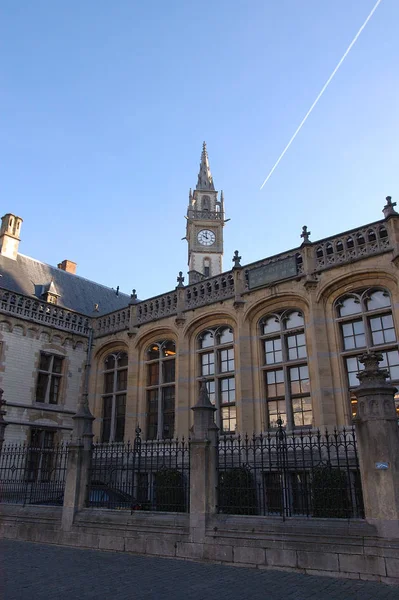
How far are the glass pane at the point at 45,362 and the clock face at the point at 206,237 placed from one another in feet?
95.8

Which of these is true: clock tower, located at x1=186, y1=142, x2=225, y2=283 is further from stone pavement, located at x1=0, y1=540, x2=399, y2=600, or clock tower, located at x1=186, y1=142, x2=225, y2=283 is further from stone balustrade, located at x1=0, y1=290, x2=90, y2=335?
stone pavement, located at x1=0, y1=540, x2=399, y2=600

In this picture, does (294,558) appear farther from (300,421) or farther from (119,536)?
(300,421)

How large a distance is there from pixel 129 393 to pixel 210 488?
1220 cm

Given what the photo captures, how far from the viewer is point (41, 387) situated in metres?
21.3

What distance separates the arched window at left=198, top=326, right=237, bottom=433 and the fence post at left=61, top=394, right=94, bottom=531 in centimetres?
692

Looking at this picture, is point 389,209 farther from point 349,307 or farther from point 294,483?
point 294,483

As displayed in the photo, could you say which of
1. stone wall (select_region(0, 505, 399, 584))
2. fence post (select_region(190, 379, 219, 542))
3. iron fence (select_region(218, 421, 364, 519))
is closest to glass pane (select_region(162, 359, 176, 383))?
iron fence (select_region(218, 421, 364, 519))

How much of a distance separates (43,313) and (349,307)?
1400cm

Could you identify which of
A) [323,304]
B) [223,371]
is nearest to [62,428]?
[223,371]

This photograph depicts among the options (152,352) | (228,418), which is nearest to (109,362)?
(152,352)

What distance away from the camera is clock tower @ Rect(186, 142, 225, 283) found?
1875 inches

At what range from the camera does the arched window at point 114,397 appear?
71.1ft

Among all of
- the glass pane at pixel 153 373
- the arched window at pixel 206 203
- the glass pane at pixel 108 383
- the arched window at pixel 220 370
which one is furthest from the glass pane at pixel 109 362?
the arched window at pixel 206 203

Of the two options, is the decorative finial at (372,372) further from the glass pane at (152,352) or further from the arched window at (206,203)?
the arched window at (206,203)
